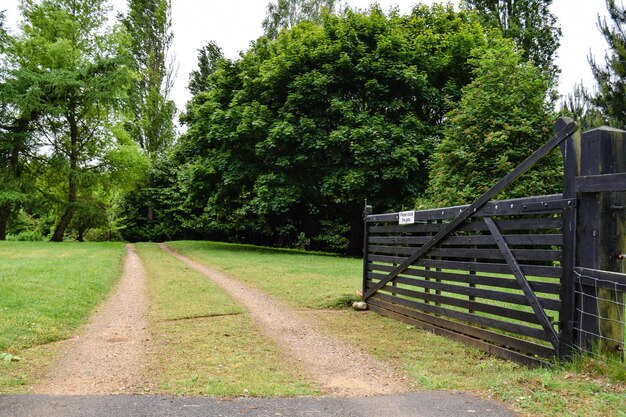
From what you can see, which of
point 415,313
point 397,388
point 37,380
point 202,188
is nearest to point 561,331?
point 397,388

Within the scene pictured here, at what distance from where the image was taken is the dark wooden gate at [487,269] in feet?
16.2

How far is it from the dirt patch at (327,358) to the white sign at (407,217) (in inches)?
92.3

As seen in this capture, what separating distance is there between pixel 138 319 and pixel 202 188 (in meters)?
18.4

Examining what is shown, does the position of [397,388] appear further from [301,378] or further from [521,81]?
[521,81]

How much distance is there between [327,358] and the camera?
5898 mm

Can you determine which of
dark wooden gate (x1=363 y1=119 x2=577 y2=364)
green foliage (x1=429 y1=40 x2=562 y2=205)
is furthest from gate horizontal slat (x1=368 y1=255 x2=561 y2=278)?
green foliage (x1=429 y1=40 x2=562 y2=205)

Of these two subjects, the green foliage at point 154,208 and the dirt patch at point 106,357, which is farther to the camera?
the green foliage at point 154,208

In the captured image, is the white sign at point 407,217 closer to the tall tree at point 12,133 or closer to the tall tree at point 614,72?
the tall tree at point 614,72

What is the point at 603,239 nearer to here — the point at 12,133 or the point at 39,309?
the point at 39,309

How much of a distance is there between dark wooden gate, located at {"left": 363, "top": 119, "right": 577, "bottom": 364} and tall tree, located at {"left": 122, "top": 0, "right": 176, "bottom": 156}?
38.0 m

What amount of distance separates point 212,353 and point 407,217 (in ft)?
12.8

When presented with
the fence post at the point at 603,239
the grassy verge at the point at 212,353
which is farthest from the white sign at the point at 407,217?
the fence post at the point at 603,239

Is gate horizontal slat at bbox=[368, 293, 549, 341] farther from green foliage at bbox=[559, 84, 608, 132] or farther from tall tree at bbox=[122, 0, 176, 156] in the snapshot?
tall tree at bbox=[122, 0, 176, 156]

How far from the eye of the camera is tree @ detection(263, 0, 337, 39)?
121ft
